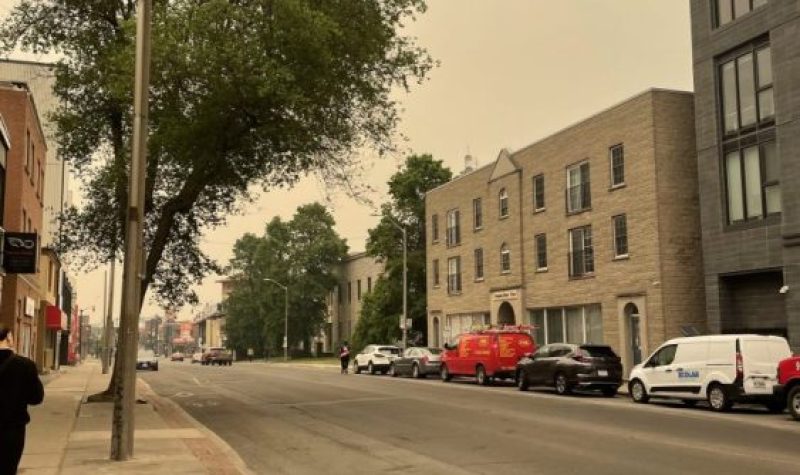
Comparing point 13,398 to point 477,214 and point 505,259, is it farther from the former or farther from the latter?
point 477,214

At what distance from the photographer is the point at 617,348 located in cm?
3106

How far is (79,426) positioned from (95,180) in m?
9.41

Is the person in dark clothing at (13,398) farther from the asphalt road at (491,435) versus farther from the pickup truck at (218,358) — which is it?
the pickup truck at (218,358)

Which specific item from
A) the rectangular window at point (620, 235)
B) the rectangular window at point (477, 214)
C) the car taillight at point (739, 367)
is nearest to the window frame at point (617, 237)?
the rectangular window at point (620, 235)

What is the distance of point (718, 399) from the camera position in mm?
19562

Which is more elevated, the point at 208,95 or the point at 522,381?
→ the point at 208,95

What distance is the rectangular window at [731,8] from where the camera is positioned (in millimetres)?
26250

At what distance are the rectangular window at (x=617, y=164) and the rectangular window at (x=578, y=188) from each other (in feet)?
5.49

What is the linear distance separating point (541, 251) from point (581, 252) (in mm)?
3430

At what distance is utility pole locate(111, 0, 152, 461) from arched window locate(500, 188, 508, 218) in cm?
3027

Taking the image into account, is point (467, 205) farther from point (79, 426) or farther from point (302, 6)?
point (79, 426)

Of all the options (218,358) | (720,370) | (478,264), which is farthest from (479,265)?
(218,358)

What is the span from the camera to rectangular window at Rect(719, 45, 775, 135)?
83.7 feet

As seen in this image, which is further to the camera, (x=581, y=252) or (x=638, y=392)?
(x=581, y=252)
